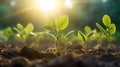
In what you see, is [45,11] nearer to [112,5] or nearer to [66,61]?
[112,5]

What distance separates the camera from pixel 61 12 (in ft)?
45.2

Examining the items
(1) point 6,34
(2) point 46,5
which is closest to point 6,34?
(1) point 6,34

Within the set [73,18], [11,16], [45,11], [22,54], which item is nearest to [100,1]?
[73,18]

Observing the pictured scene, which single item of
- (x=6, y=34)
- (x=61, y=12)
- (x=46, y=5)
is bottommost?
(x=6, y=34)

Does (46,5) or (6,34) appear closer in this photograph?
(6,34)

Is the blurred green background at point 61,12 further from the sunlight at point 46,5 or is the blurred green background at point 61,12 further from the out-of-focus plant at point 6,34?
the out-of-focus plant at point 6,34

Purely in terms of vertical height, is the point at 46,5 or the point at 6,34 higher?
the point at 46,5

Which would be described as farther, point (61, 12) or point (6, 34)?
point (61, 12)

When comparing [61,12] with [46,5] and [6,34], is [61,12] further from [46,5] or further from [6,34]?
[6,34]

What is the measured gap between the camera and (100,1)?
43.7ft

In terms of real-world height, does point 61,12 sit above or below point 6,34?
above

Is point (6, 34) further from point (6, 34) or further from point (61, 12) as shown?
point (61, 12)

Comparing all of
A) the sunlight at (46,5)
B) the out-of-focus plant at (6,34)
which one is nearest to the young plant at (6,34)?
the out-of-focus plant at (6,34)

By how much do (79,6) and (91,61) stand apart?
37.6 feet
